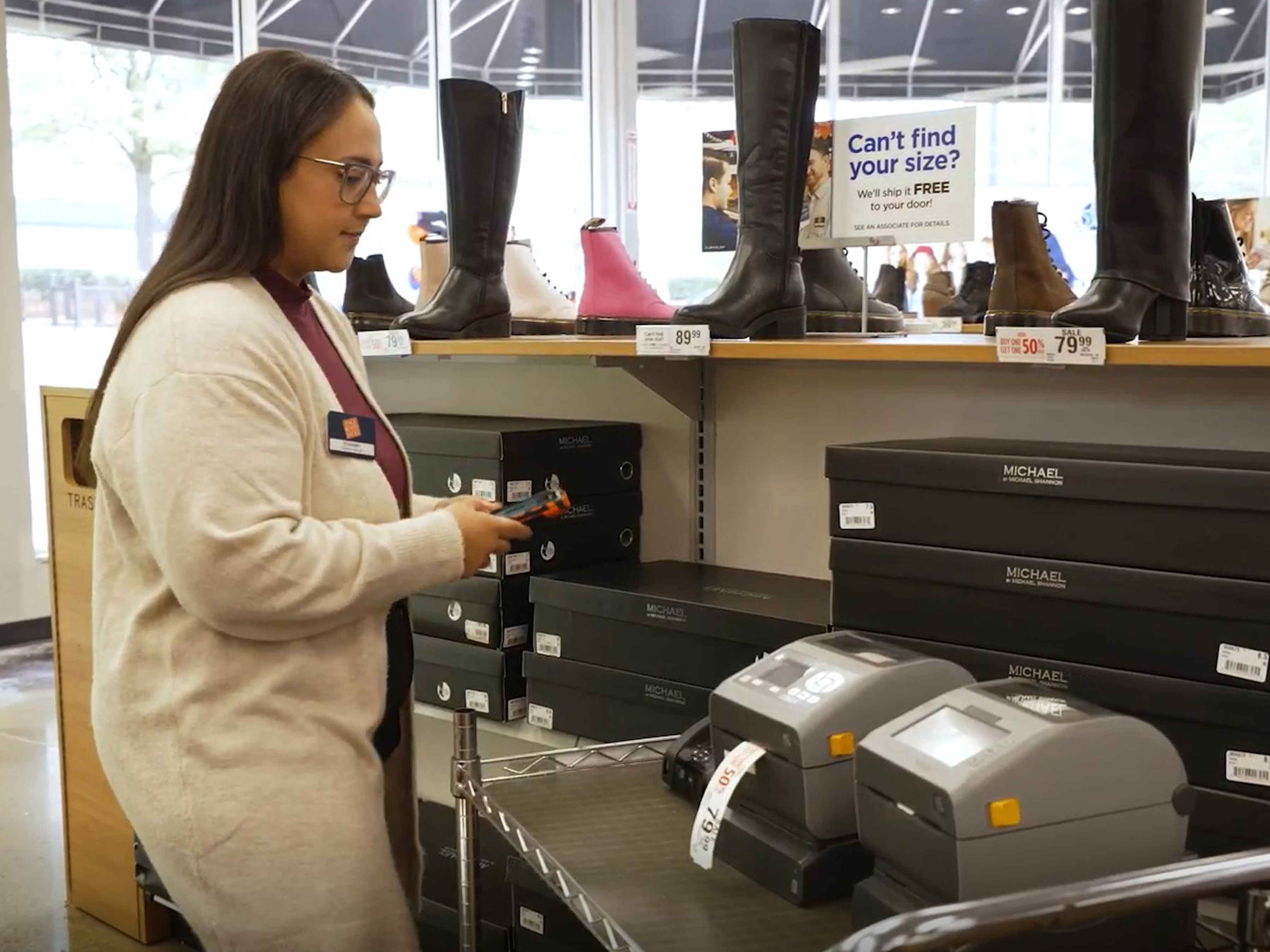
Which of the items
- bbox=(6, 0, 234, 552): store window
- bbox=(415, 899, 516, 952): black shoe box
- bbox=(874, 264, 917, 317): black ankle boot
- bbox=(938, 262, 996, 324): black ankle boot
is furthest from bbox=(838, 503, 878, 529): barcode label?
bbox=(6, 0, 234, 552): store window

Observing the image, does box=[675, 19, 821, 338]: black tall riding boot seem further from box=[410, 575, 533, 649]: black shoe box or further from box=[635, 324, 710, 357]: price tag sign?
box=[410, 575, 533, 649]: black shoe box

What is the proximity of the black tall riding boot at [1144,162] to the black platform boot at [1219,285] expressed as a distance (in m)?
0.10

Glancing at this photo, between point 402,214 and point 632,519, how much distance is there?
435 centimetres

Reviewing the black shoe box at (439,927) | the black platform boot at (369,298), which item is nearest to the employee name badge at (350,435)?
the black shoe box at (439,927)

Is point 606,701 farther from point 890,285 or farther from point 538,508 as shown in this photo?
point 890,285

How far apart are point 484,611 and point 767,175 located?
2.79 ft

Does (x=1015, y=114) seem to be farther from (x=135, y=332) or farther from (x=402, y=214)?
(x=135, y=332)

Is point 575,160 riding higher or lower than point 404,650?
higher

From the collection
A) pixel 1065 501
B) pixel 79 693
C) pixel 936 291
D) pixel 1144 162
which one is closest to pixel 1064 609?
pixel 1065 501

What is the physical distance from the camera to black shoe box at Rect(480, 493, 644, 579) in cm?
212

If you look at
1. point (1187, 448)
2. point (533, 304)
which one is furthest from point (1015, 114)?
point (1187, 448)

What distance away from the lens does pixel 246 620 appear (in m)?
1.25

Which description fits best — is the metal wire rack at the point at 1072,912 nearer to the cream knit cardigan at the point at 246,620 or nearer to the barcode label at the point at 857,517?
the cream knit cardigan at the point at 246,620

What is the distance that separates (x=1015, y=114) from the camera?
6.76m
